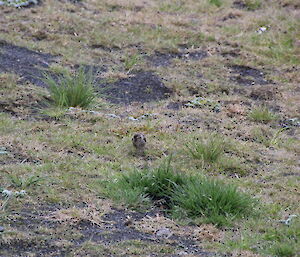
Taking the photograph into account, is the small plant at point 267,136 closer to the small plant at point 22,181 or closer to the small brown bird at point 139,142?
the small brown bird at point 139,142

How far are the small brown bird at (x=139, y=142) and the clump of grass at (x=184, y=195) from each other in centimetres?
96

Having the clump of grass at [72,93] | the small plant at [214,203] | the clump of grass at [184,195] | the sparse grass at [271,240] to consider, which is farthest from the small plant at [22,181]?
the clump of grass at [72,93]

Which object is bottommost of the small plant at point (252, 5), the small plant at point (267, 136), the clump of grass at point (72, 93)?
the small plant at point (267, 136)

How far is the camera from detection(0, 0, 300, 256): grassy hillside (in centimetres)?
471

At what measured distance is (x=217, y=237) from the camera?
15.3ft

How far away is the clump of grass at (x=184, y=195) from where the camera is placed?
5.02 meters

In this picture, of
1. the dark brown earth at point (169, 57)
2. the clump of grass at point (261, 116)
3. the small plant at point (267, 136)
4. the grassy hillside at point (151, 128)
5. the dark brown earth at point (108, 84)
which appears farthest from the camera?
the dark brown earth at point (169, 57)

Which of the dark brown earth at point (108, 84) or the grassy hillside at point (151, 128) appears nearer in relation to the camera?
the grassy hillside at point (151, 128)

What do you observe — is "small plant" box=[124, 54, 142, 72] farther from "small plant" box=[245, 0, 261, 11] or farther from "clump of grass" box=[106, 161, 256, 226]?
"clump of grass" box=[106, 161, 256, 226]

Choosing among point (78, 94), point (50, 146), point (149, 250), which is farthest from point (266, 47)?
point (149, 250)

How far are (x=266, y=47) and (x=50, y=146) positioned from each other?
249 inches

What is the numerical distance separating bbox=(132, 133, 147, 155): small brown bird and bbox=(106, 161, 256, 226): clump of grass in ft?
3.16

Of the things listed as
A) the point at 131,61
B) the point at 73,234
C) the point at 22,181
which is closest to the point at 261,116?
the point at 131,61

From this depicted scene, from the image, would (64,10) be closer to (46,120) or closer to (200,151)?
(46,120)
